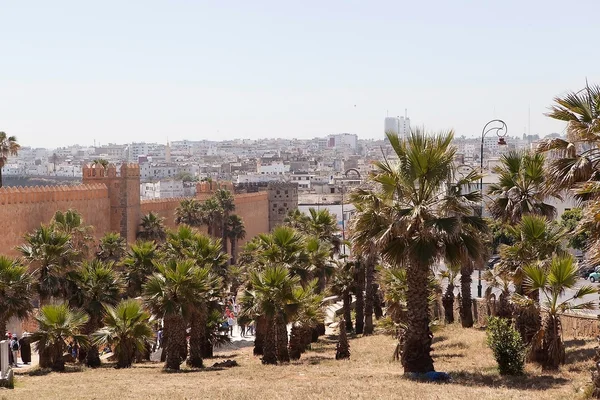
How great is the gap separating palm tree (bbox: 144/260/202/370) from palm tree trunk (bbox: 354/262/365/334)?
29.9ft

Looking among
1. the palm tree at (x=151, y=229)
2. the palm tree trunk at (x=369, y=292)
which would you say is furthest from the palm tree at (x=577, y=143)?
the palm tree at (x=151, y=229)

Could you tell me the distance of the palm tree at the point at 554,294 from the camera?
15.2 m

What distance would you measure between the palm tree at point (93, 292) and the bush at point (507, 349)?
9.99 m

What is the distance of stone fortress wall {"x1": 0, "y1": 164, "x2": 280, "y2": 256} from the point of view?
41.2m

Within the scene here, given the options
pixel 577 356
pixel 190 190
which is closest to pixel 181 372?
pixel 577 356

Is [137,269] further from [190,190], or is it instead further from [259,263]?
[190,190]

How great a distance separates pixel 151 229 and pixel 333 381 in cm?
3555

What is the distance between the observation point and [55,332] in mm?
19891

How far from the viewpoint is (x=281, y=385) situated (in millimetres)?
15094

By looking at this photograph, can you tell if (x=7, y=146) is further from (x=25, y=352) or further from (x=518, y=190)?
(x=518, y=190)

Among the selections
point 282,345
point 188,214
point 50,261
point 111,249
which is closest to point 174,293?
point 282,345

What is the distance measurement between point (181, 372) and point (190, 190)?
412 ft

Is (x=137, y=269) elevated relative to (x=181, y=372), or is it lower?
elevated

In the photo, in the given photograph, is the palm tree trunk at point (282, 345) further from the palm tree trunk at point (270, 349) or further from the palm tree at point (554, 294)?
the palm tree at point (554, 294)
